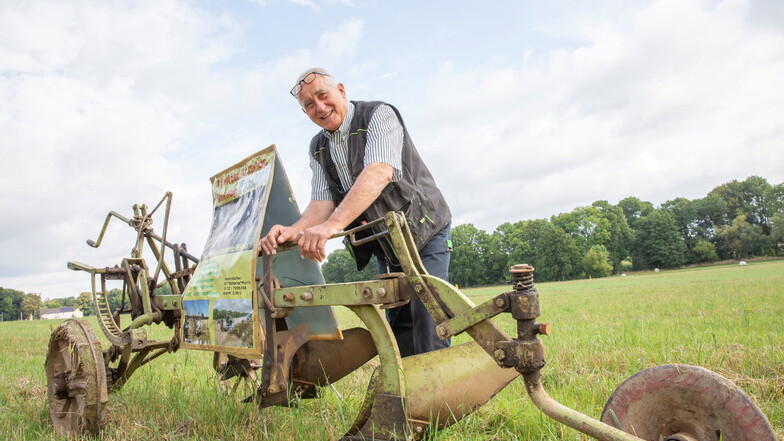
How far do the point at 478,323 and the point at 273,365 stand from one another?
4.99 ft

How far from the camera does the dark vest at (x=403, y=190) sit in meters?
3.52

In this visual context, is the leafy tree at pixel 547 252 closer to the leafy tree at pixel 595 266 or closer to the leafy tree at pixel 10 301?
the leafy tree at pixel 595 266

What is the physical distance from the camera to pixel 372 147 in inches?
134

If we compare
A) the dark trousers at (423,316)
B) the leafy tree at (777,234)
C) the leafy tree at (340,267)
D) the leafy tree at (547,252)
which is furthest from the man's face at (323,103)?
the leafy tree at (777,234)

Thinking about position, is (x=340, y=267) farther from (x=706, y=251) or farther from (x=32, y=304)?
(x=32, y=304)

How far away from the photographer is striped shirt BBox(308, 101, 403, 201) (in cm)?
337

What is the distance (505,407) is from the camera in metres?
3.70

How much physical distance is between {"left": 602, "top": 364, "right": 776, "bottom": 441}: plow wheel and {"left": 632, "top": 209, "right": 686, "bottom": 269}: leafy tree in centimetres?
9300

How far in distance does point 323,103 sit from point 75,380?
2.92 m

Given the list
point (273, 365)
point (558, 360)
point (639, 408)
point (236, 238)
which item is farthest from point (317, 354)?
point (558, 360)

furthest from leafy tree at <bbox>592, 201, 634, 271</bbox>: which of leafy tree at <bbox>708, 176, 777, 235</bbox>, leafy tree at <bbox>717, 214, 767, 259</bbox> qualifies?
leafy tree at <bbox>708, 176, 777, 235</bbox>

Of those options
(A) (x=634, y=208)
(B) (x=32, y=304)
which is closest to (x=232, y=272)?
(A) (x=634, y=208)

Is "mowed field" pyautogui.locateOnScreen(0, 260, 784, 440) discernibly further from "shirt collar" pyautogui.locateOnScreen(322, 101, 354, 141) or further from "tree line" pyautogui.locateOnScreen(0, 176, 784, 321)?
"tree line" pyautogui.locateOnScreen(0, 176, 784, 321)

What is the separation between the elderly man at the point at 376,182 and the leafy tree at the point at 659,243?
9247 centimetres
